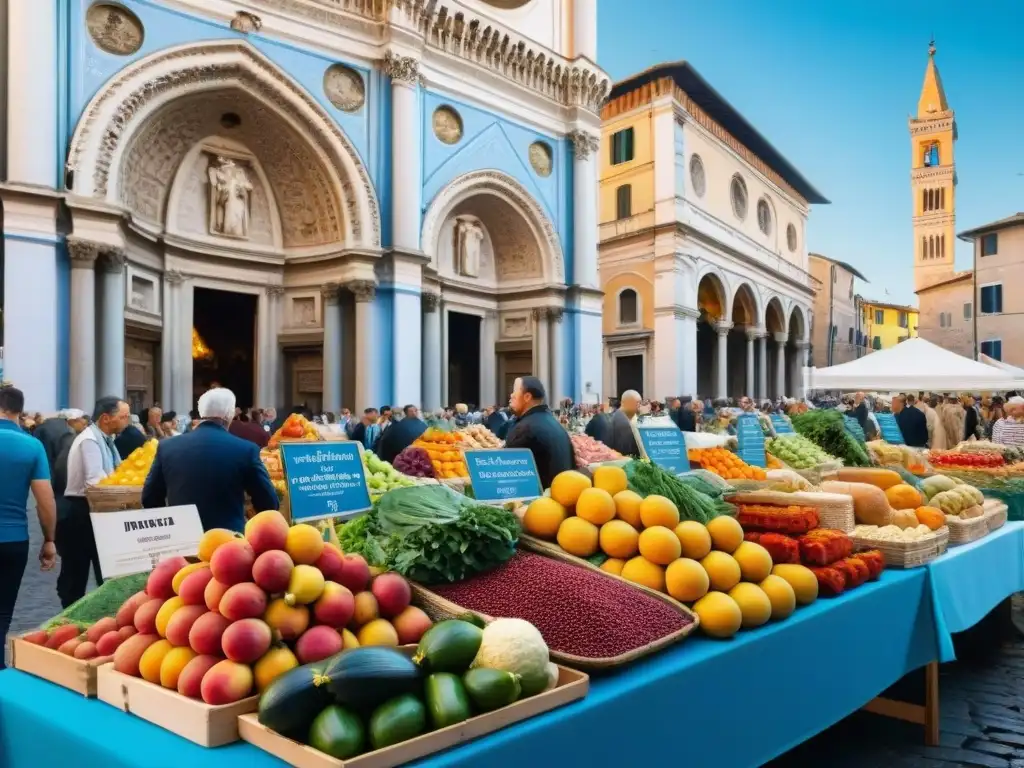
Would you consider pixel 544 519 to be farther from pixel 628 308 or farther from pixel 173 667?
pixel 628 308

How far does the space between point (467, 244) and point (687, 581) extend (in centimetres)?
1725

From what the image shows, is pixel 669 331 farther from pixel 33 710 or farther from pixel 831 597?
pixel 33 710

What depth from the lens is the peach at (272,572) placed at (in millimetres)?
1903

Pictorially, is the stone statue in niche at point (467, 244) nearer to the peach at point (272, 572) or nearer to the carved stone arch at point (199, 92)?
the carved stone arch at point (199, 92)

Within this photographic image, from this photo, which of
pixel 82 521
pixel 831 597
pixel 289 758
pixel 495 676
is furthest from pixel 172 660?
pixel 82 521

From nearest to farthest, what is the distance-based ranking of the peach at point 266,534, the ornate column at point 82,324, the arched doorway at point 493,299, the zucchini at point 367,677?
the zucchini at point 367,677, the peach at point 266,534, the ornate column at point 82,324, the arched doorway at point 493,299

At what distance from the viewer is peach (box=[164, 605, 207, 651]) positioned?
1864mm

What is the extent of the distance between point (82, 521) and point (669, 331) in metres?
21.7

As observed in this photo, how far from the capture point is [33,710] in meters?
1.91

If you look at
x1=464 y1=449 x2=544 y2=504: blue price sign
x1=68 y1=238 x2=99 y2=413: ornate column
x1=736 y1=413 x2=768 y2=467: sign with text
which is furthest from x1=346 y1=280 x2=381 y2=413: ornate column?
x1=464 y1=449 x2=544 y2=504: blue price sign

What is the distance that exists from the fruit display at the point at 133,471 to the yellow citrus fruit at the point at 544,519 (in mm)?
3273

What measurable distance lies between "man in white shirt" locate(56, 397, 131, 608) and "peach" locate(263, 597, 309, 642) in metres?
3.60

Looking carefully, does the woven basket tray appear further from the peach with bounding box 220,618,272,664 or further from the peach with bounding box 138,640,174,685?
the peach with bounding box 138,640,174,685

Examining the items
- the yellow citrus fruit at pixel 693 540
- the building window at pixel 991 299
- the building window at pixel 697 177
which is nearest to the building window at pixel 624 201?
the building window at pixel 697 177
